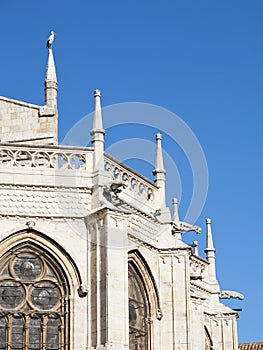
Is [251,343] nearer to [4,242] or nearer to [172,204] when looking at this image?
[172,204]

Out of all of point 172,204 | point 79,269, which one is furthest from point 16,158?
point 172,204

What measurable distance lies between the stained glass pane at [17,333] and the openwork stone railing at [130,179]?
410 centimetres

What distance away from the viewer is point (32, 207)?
24.6 m

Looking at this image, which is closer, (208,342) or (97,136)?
(97,136)

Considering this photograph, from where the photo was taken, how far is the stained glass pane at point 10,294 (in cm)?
2411

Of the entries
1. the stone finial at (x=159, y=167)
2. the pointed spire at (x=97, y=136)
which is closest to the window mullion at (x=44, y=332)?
the pointed spire at (x=97, y=136)

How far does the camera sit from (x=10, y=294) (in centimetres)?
2419

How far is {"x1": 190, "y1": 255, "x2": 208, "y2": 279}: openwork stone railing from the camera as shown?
102 ft

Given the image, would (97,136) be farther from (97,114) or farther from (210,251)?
(210,251)

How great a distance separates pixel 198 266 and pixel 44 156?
8.26m

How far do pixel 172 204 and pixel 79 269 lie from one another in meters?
6.50

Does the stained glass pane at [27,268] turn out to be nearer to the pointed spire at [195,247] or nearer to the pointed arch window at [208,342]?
the pointed arch window at [208,342]

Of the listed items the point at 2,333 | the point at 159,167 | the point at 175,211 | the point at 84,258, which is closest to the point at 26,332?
the point at 2,333

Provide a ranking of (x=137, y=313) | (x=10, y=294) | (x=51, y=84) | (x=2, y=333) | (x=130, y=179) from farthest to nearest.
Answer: (x=51, y=84) → (x=130, y=179) → (x=137, y=313) → (x=10, y=294) → (x=2, y=333)
